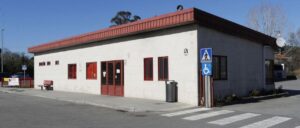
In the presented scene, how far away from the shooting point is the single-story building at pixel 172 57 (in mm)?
18875

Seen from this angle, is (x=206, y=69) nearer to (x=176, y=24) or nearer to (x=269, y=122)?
(x=176, y=24)

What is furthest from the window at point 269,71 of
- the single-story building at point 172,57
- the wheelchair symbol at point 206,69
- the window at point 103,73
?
the window at point 103,73

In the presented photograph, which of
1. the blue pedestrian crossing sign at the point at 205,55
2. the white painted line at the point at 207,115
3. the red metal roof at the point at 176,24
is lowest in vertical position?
the white painted line at the point at 207,115

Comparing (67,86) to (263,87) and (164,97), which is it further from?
(263,87)

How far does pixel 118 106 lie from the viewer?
1805 centimetres

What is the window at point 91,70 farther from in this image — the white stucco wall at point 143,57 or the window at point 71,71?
the window at point 71,71

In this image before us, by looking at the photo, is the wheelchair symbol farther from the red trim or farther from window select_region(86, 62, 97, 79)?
window select_region(86, 62, 97, 79)

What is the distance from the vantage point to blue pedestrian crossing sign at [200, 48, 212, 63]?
671 inches

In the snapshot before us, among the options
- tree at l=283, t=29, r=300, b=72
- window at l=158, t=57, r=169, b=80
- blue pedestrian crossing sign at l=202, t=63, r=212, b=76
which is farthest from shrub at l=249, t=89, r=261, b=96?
tree at l=283, t=29, r=300, b=72

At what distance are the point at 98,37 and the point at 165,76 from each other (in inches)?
284

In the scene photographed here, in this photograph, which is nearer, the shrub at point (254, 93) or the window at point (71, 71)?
the shrub at point (254, 93)

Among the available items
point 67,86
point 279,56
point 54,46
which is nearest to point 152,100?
point 67,86

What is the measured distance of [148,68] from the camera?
21.6 metres

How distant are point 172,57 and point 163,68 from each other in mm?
947
